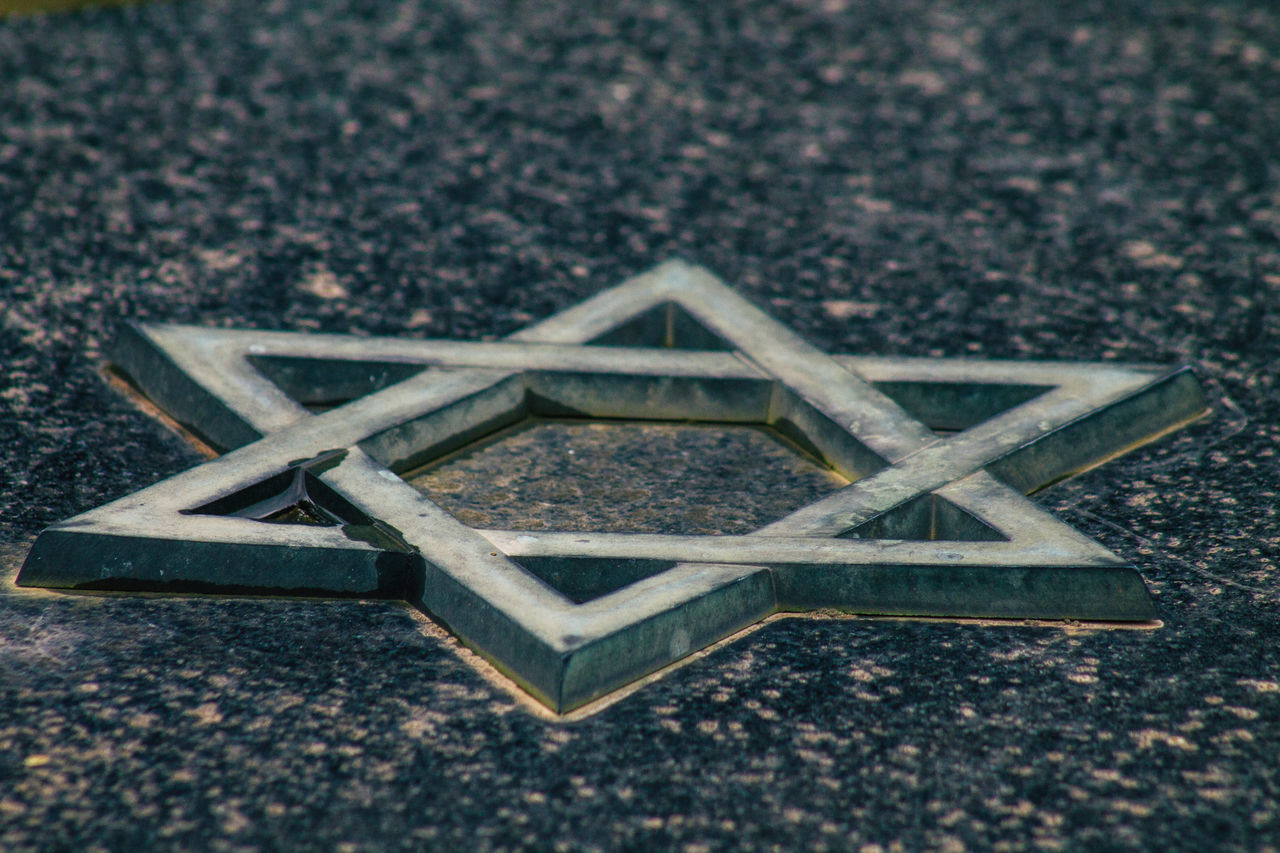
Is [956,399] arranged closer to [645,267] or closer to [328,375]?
[645,267]

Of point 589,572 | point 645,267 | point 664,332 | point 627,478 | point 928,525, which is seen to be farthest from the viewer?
point 645,267

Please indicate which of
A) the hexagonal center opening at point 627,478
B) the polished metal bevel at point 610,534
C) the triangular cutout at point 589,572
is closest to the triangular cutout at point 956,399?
the polished metal bevel at point 610,534

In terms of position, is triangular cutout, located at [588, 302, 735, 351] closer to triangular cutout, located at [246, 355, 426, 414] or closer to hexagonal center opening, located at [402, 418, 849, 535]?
hexagonal center opening, located at [402, 418, 849, 535]

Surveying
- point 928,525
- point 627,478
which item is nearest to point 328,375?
point 627,478

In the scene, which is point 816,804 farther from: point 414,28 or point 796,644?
point 414,28

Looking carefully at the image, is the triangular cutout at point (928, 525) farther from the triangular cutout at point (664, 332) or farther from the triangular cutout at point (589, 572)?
the triangular cutout at point (664, 332)

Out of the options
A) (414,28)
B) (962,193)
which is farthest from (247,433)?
(414,28)
